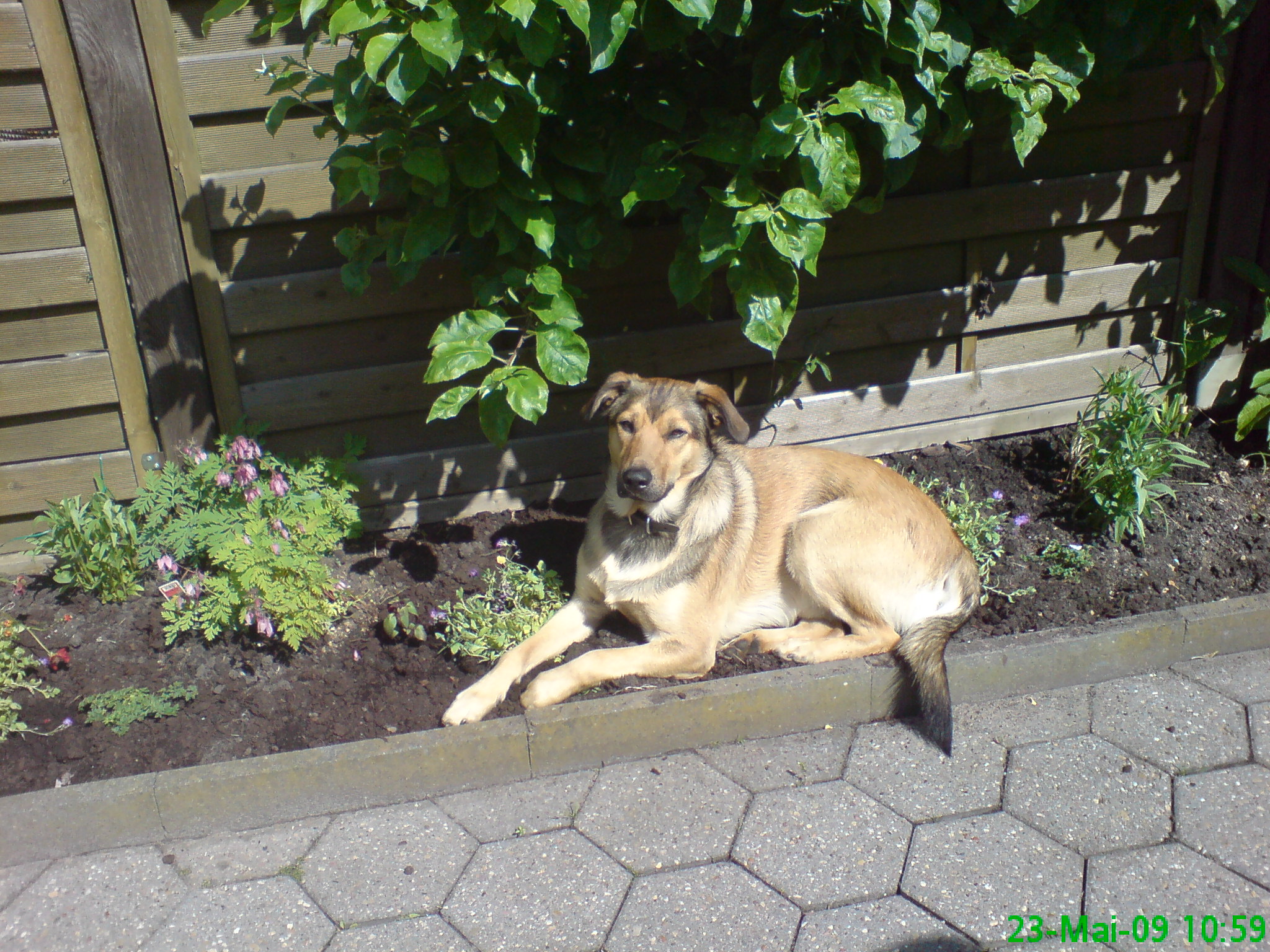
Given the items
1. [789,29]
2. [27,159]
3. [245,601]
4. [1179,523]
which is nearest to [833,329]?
[789,29]

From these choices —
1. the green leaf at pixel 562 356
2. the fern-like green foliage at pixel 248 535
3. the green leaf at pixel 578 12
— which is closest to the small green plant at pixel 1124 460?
the green leaf at pixel 562 356

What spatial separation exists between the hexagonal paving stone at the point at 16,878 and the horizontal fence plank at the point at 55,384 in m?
2.10

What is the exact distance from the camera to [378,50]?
249 cm

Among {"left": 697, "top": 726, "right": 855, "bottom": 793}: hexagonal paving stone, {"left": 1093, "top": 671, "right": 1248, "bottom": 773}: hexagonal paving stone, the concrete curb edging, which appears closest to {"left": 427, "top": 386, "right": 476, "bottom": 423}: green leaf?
the concrete curb edging

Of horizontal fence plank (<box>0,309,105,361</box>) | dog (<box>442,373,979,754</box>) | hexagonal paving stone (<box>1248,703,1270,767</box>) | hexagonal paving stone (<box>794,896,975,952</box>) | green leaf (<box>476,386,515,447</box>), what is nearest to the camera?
hexagonal paving stone (<box>794,896,975,952</box>)

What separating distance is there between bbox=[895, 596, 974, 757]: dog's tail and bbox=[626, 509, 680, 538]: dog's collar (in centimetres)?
102

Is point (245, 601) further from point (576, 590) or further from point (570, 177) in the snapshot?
point (570, 177)

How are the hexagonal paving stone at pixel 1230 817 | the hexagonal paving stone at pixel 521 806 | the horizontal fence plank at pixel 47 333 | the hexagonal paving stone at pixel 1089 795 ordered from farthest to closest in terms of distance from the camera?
the horizontal fence plank at pixel 47 333, the hexagonal paving stone at pixel 521 806, the hexagonal paving stone at pixel 1089 795, the hexagonal paving stone at pixel 1230 817

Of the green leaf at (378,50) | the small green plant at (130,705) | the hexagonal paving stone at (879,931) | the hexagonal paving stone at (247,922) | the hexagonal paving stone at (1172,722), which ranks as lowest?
the hexagonal paving stone at (1172,722)

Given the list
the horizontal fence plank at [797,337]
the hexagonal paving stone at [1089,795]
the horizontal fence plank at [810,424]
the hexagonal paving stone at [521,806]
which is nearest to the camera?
the hexagonal paving stone at [1089,795]

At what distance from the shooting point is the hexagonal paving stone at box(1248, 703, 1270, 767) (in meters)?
2.88

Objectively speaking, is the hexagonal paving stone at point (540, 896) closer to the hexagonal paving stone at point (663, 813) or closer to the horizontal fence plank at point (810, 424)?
the hexagonal paving stone at point (663, 813)

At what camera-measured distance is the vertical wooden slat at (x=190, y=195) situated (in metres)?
3.43

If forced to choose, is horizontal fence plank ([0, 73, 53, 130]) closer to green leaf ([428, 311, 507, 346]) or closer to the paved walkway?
green leaf ([428, 311, 507, 346])
